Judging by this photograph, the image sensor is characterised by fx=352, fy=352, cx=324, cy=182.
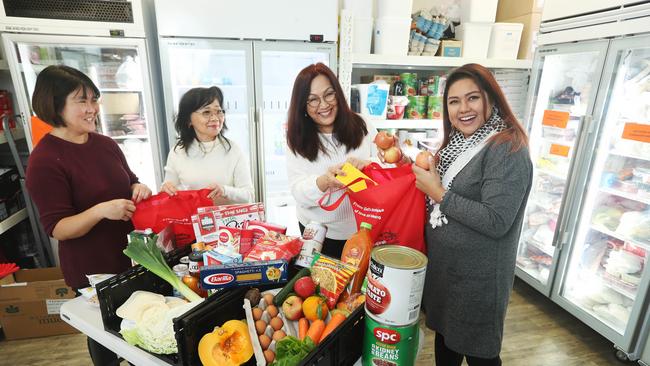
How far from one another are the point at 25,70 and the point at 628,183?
407 cm

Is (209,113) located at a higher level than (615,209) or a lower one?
higher

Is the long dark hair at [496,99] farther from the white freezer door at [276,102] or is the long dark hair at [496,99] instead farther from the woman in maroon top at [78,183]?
the white freezer door at [276,102]

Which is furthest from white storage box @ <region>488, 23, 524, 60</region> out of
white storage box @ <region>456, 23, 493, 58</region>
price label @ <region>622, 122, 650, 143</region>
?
price label @ <region>622, 122, 650, 143</region>

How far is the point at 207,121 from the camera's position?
6.29 feet

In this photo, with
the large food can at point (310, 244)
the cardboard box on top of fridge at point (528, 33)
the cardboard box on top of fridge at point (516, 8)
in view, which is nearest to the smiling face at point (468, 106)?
the large food can at point (310, 244)

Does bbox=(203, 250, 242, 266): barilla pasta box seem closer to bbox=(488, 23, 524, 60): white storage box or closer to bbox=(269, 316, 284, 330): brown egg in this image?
bbox=(269, 316, 284, 330): brown egg

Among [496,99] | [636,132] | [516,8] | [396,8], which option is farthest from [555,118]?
[496,99]

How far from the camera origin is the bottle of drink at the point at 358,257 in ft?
3.53

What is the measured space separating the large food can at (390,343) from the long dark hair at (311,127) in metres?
0.99

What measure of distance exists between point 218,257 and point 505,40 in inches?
122

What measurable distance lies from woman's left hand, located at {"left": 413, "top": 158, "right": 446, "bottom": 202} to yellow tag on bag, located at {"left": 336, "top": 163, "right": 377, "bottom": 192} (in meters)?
0.16

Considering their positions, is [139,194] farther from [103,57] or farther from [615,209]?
[615,209]

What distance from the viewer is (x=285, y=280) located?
3.56ft

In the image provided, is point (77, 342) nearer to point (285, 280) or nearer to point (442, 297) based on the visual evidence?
point (285, 280)
